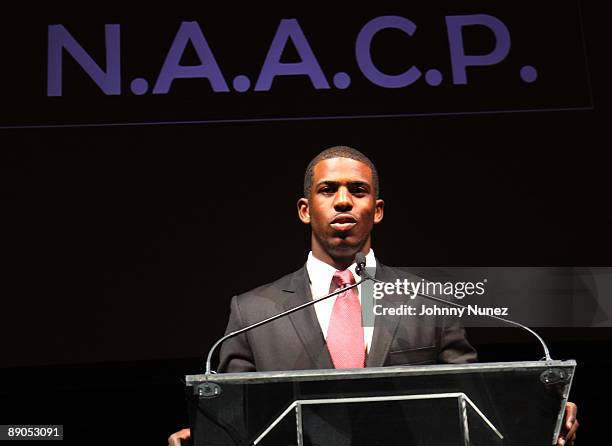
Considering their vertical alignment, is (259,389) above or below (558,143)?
below

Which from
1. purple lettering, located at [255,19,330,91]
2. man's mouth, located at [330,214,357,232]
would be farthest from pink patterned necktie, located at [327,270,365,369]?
purple lettering, located at [255,19,330,91]

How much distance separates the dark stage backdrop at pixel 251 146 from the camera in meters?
3.47

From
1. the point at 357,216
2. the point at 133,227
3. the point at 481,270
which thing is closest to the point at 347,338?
the point at 357,216

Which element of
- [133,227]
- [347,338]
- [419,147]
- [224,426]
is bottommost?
[224,426]

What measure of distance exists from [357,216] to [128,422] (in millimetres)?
1515

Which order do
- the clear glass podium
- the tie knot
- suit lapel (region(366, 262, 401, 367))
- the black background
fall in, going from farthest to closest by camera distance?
the black background → the tie knot → suit lapel (region(366, 262, 401, 367)) → the clear glass podium

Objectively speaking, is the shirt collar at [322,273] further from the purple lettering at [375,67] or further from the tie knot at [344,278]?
the purple lettering at [375,67]

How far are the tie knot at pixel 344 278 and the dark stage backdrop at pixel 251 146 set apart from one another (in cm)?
114

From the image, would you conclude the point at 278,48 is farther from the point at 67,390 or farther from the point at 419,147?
the point at 67,390

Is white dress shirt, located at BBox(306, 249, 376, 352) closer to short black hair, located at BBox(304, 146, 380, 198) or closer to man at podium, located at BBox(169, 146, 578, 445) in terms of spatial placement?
man at podium, located at BBox(169, 146, 578, 445)

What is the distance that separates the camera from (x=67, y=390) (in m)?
3.42

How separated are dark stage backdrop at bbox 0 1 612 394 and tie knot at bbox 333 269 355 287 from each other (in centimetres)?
114

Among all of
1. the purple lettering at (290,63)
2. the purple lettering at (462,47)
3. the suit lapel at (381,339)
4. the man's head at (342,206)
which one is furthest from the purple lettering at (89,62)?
the suit lapel at (381,339)

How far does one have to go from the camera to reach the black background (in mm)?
3443
